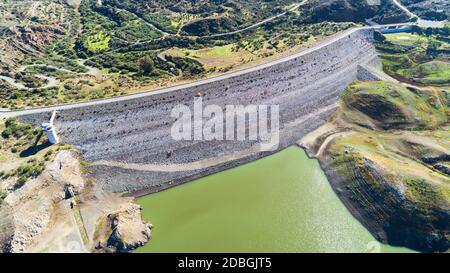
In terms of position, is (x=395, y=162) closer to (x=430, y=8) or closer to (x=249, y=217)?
(x=249, y=217)

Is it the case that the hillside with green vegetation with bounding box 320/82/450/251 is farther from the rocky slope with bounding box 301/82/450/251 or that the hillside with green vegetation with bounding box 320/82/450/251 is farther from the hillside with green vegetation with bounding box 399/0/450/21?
the hillside with green vegetation with bounding box 399/0/450/21

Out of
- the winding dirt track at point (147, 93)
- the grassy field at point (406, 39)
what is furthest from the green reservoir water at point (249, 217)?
the grassy field at point (406, 39)

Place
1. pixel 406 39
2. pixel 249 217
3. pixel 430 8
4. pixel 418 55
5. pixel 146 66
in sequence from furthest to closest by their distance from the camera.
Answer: pixel 430 8 → pixel 406 39 → pixel 418 55 → pixel 146 66 → pixel 249 217

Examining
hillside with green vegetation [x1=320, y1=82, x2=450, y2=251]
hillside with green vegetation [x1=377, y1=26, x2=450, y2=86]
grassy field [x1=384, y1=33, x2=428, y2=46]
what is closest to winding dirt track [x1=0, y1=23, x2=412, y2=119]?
hillside with green vegetation [x1=320, y1=82, x2=450, y2=251]

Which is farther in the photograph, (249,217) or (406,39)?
(406,39)

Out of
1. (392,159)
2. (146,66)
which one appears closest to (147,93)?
(146,66)

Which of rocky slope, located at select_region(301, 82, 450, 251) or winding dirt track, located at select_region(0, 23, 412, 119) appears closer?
rocky slope, located at select_region(301, 82, 450, 251)

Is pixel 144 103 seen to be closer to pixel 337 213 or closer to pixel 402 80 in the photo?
pixel 337 213

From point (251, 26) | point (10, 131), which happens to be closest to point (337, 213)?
point (10, 131)
